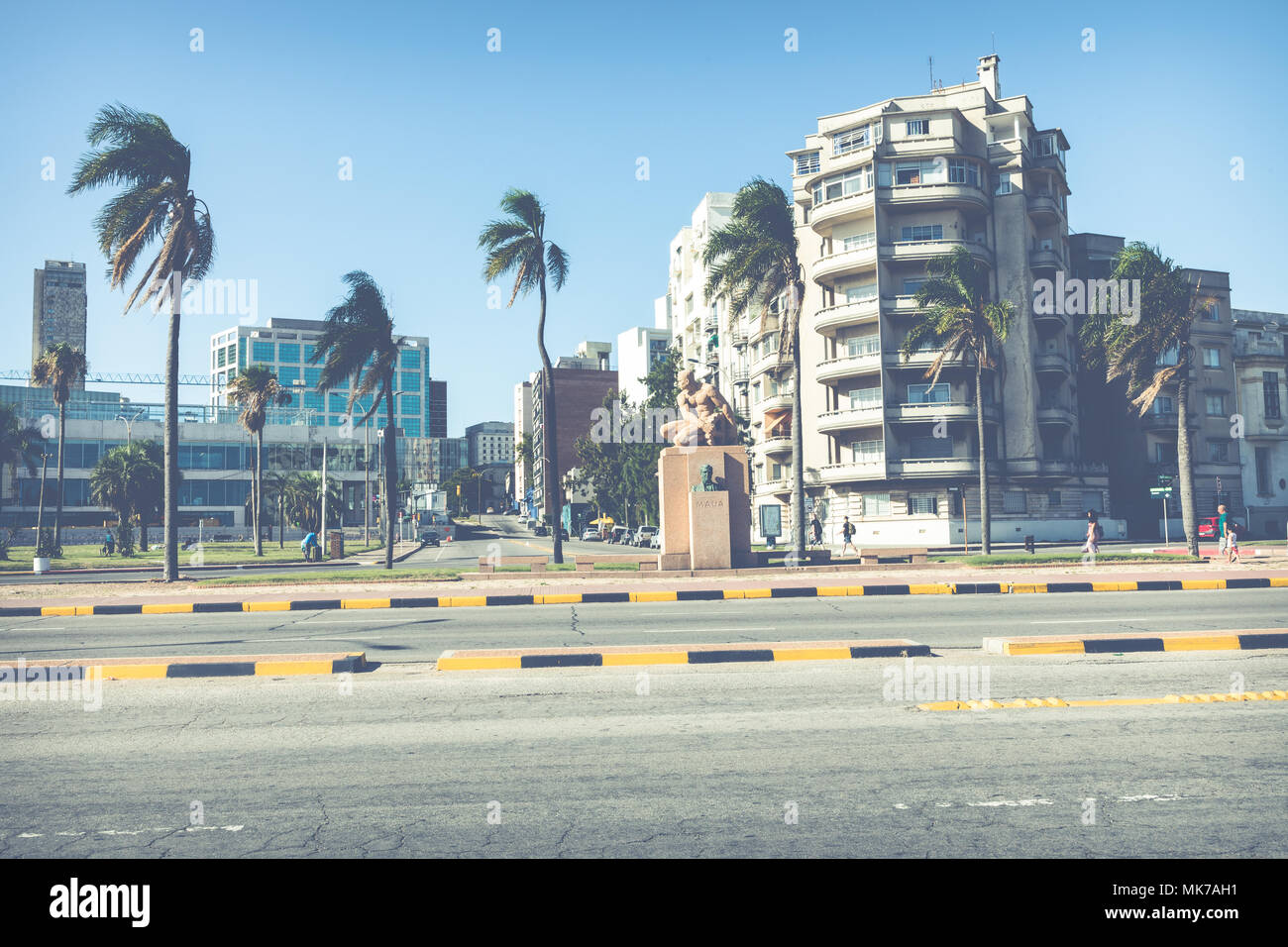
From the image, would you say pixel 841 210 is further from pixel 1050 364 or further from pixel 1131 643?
pixel 1131 643

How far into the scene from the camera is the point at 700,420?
2402cm

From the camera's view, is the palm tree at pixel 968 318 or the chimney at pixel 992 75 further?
the chimney at pixel 992 75

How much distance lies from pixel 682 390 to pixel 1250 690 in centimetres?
1859

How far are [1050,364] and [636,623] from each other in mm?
48146

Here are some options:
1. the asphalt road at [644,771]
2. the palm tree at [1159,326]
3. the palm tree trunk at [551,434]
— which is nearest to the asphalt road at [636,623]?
the asphalt road at [644,771]

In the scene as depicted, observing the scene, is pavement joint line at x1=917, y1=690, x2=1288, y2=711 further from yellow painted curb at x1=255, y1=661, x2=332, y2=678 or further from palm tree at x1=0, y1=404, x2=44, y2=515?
palm tree at x1=0, y1=404, x2=44, y2=515

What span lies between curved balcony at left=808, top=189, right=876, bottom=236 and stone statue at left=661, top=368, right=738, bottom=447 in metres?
32.6

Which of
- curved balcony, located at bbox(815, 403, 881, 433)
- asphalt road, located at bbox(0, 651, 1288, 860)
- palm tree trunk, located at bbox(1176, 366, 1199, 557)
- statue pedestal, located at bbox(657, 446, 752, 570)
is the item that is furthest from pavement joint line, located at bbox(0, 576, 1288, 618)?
curved balcony, located at bbox(815, 403, 881, 433)

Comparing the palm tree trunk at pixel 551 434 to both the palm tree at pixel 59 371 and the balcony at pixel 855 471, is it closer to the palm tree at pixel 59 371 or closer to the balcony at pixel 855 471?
the balcony at pixel 855 471

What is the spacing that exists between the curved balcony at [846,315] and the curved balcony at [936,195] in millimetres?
5890

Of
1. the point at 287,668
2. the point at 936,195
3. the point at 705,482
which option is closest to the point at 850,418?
the point at 936,195

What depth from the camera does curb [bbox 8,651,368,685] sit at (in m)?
9.01

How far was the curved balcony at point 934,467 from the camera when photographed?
50.0 m
